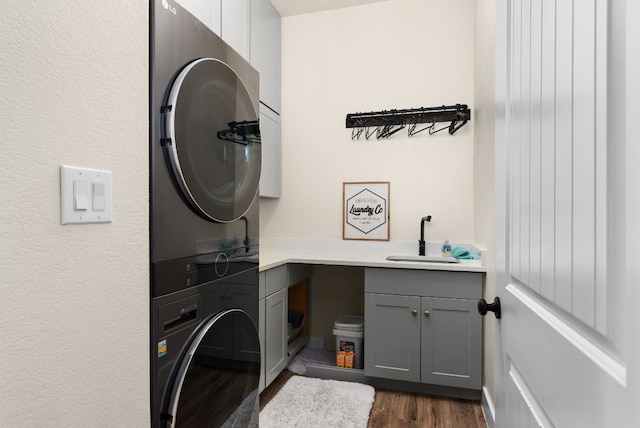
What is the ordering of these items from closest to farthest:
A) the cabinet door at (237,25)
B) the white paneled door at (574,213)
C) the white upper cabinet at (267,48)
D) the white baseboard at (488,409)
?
the white paneled door at (574,213)
the white baseboard at (488,409)
the cabinet door at (237,25)
the white upper cabinet at (267,48)

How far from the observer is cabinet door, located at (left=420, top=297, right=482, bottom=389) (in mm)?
2229

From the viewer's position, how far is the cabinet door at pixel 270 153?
2.91 m

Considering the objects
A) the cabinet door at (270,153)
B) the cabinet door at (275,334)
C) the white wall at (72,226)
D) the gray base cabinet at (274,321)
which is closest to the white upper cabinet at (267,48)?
the cabinet door at (270,153)

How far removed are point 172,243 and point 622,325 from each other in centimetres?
99

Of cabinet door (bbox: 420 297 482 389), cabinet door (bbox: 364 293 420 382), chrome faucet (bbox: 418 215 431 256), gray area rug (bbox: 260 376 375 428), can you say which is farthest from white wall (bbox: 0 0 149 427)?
chrome faucet (bbox: 418 215 431 256)

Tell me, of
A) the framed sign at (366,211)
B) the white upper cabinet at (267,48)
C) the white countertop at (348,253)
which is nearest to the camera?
the white countertop at (348,253)

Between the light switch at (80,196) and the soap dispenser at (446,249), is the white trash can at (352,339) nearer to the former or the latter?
the soap dispenser at (446,249)

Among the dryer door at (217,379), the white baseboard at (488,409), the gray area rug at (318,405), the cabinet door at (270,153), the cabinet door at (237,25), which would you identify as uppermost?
the cabinet door at (237,25)

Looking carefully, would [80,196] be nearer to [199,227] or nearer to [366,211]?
[199,227]

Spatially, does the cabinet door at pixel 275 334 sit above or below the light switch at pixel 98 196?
below

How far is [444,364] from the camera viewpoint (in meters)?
2.27

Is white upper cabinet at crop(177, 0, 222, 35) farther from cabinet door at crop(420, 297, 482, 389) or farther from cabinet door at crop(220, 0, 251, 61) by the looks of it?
cabinet door at crop(420, 297, 482, 389)

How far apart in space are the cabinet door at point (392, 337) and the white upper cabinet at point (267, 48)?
1.78 m

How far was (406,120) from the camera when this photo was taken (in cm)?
292
